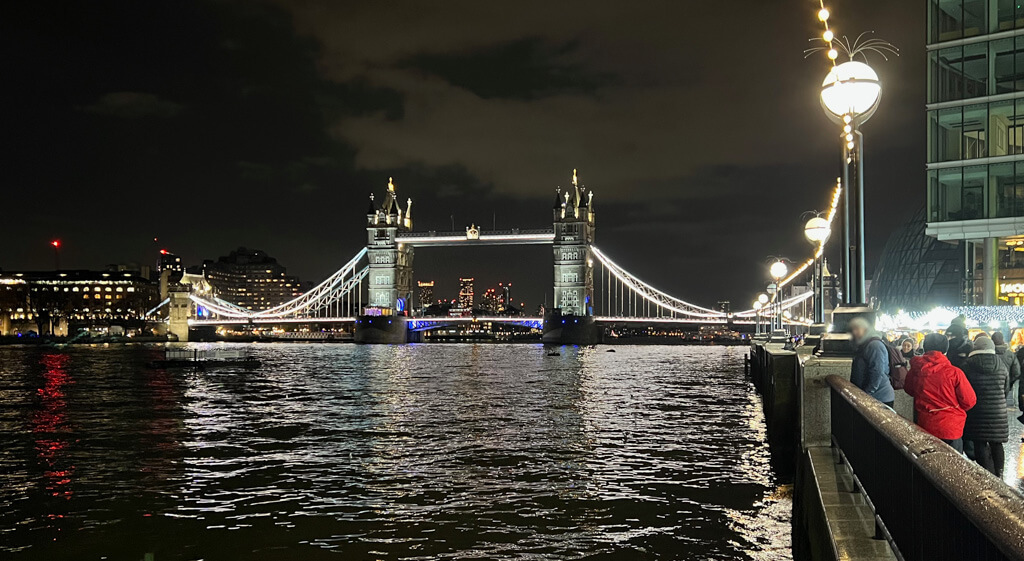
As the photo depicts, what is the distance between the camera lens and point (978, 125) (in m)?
42.6

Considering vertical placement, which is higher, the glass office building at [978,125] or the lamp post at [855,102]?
the glass office building at [978,125]

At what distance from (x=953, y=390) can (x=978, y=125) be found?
3729 cm

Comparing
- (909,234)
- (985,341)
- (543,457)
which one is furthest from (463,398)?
(909,234)

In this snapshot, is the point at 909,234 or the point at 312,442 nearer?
the point at 312,442

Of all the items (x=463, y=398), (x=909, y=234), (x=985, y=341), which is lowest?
(x=463, y=398)

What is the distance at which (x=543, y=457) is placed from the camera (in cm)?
2025

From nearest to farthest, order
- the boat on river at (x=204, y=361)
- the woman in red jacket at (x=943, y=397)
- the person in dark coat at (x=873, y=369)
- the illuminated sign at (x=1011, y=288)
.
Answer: the woman in red jacket at (x=943, y=397), the person in dark coat at (x=873, y=369), the illuminated sign at (x=1011, y=288), the boat on river at (x=204, y=361)

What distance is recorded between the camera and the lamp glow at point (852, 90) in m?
11.1

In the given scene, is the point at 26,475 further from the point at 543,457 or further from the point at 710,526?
the point at 710,526

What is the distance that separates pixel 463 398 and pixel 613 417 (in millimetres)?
8498

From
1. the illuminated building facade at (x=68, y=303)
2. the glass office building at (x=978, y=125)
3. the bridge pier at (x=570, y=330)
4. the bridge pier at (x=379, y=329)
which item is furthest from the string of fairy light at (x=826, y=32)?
the illuminated building facade at (x=68, y=303)

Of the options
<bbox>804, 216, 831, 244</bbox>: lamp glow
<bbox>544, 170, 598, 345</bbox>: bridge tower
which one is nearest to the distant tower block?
<bbox>544, 170, 598, 345</bbox>: bridge tower

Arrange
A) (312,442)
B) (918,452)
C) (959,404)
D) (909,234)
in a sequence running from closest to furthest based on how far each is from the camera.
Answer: (918,452) → (959,404) → (312,442) → (909,234)

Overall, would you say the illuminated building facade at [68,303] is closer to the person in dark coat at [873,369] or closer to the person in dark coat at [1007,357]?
the person in dark coat at [1007,357]
